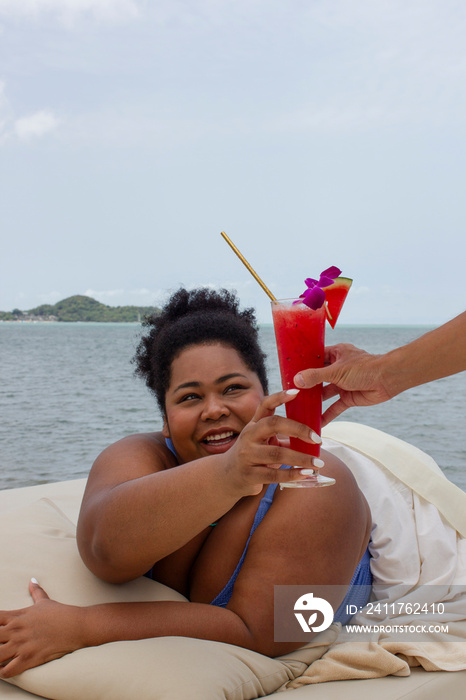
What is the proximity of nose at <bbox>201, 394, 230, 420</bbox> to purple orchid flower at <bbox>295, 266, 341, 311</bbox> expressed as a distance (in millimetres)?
590

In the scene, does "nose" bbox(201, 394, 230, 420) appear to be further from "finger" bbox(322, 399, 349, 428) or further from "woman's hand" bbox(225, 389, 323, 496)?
"woman's hand" bbox(225, 389, 323, 496)

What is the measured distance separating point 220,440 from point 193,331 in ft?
1.56

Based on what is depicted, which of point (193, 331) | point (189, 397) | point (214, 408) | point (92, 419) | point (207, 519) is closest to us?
point (207, 519)

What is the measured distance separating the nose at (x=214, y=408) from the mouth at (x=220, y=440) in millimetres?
62

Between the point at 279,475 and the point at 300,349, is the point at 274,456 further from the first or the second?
the point at 300,349

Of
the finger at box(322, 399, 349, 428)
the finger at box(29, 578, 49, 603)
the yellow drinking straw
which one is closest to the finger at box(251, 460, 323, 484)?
the finger at box(322, 399, 349, 428)

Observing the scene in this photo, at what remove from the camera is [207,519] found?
5.98 ft

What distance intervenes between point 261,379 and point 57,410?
14.0m

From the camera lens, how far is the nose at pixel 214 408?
229 cm

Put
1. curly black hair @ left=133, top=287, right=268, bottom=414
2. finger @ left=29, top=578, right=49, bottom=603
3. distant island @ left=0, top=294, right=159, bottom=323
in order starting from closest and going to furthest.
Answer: finger @ left=29, top=578, right=49, bottom=603 → curly black hair @ left=133, top=287, right=268, bottom=414 → distant island @ left=0, top=294, right=159, bottom=323

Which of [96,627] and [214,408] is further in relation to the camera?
[214,408]

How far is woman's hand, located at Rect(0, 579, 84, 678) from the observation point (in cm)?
201

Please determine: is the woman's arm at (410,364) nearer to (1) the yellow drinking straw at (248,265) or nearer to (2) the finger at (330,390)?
(2) the finger at (330,390)

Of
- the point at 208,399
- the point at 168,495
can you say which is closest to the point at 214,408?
the point at 208,399
